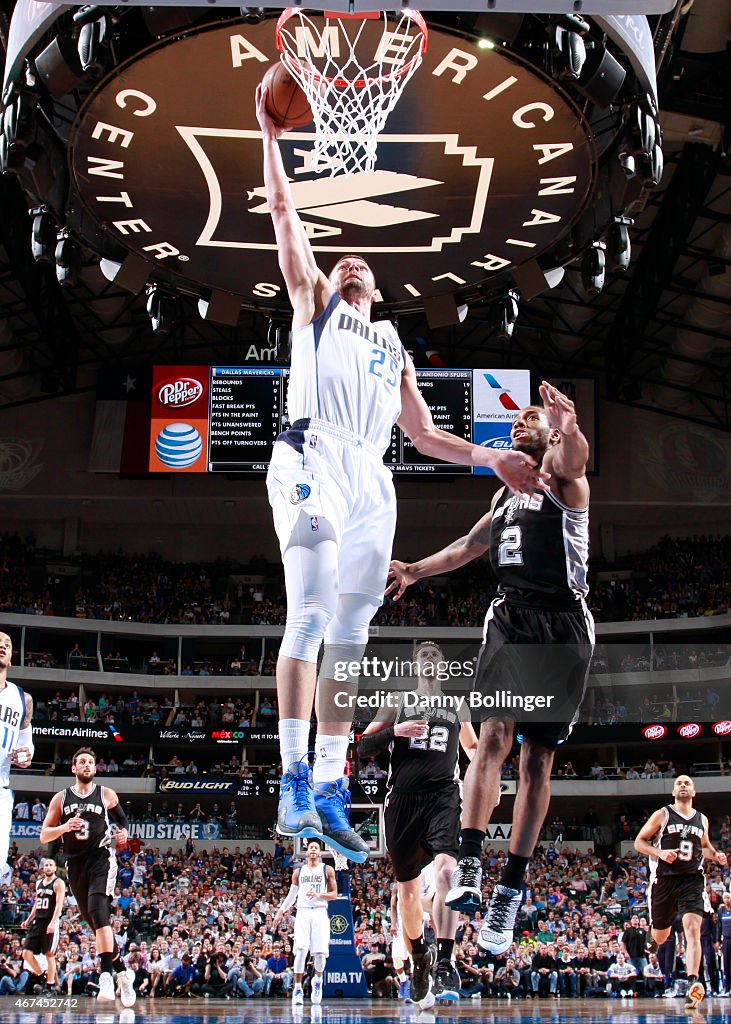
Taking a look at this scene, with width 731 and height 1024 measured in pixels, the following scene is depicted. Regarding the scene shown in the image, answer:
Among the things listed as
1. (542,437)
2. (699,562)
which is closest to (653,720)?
(699,562)

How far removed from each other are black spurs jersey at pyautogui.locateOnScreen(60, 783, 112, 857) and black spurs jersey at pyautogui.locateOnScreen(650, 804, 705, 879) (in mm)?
6212

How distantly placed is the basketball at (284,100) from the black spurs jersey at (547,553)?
2871mm

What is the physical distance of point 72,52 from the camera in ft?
26.5

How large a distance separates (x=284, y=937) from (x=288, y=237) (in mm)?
19267

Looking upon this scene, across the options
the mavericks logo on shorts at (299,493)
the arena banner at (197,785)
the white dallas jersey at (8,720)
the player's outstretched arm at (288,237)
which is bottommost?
the white dallas jersey at (8,720)

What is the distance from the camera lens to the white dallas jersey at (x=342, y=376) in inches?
252

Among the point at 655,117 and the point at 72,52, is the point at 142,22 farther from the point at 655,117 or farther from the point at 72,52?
the point at 655,117

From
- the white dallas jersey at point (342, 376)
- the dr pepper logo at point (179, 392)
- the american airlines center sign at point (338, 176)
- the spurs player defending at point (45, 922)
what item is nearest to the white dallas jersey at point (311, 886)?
the spurs player defending at point (45, 922)

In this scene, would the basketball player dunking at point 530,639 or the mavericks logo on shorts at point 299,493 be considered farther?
the basketball player dunking at point 530,639

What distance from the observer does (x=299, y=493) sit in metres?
6.13

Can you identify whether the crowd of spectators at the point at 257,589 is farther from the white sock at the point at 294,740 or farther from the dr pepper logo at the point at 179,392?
the white sock at the point at 294,740

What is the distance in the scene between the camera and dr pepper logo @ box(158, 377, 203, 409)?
28984mm

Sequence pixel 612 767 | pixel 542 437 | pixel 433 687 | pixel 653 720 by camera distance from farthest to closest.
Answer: pixel 612 767
pixel 653 720
pixel 433 687
pixel 542 437

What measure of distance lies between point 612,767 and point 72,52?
1276 inches
